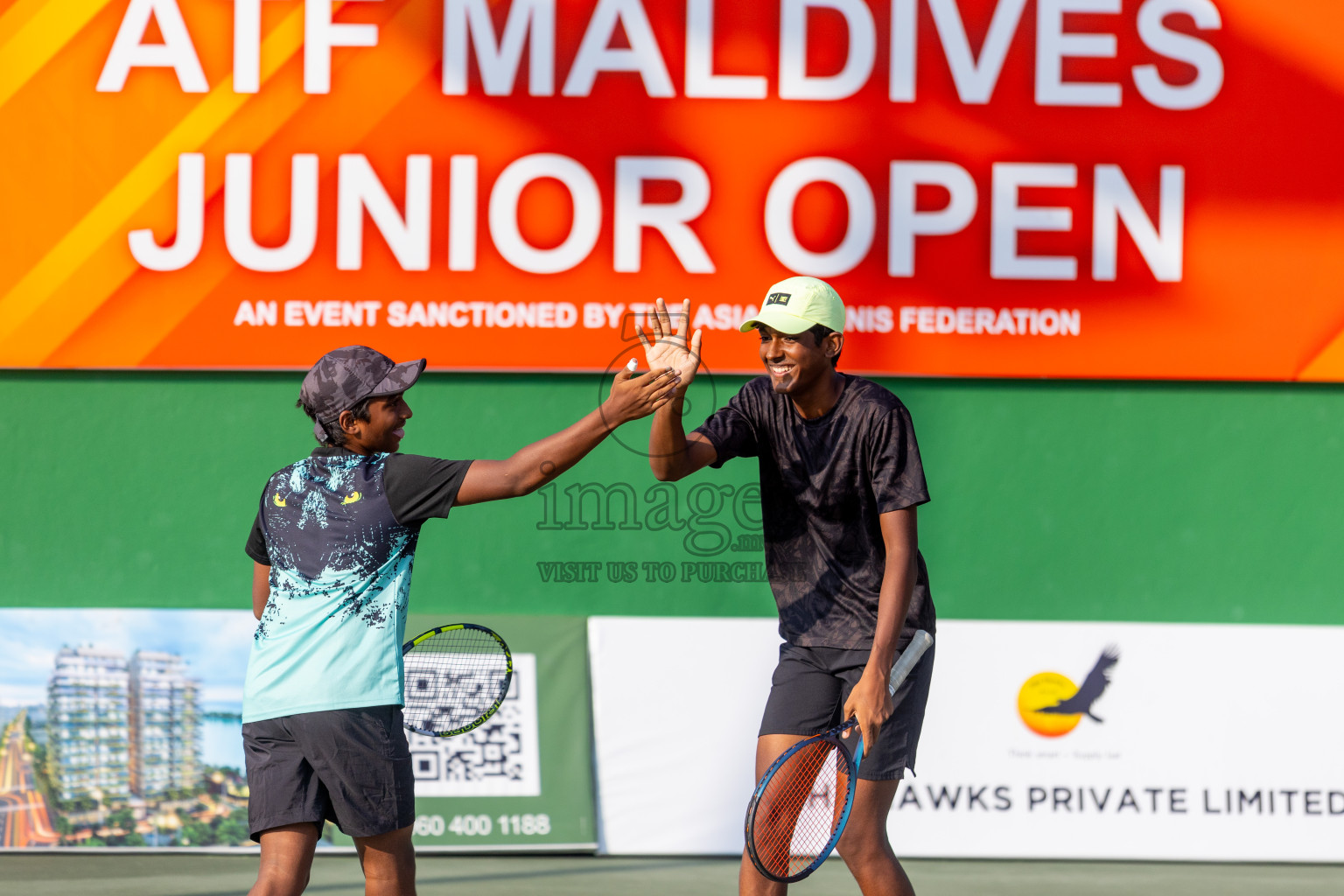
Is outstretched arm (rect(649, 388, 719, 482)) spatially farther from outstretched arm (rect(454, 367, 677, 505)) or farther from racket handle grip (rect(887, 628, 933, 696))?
racket handle grip (rect(887, 628, 933, 696))

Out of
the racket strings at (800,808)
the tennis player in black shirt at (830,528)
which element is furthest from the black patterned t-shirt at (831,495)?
the racket strings at (800,808)

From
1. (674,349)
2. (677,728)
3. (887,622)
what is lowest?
(677,728)

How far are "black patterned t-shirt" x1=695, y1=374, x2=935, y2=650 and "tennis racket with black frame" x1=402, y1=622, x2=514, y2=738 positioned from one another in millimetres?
887

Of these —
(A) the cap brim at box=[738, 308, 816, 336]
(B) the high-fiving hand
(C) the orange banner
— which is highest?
(C) the orange banner

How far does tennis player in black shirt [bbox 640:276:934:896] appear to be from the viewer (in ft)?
11.2

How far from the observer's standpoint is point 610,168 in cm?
648

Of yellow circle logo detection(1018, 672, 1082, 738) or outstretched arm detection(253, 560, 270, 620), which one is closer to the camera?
outstretched arm detection(253, 560, 270, 620)

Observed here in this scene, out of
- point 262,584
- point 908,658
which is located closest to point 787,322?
point 908,658

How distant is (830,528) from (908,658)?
1.35ft

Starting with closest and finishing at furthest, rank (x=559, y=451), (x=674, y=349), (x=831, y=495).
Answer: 1. (x=559, y=451)
2. (x=674, y=349)
3. (x=831, y=495)

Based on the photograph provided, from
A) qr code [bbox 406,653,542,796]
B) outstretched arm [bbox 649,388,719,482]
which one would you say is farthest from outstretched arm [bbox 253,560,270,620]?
qr code [bbox 406,653,542,796]

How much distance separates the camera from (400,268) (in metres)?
6.45

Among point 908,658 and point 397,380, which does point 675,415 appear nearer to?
point 397,380

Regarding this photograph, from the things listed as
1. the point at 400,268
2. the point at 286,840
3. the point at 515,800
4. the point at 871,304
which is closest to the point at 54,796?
the point at 515,800
